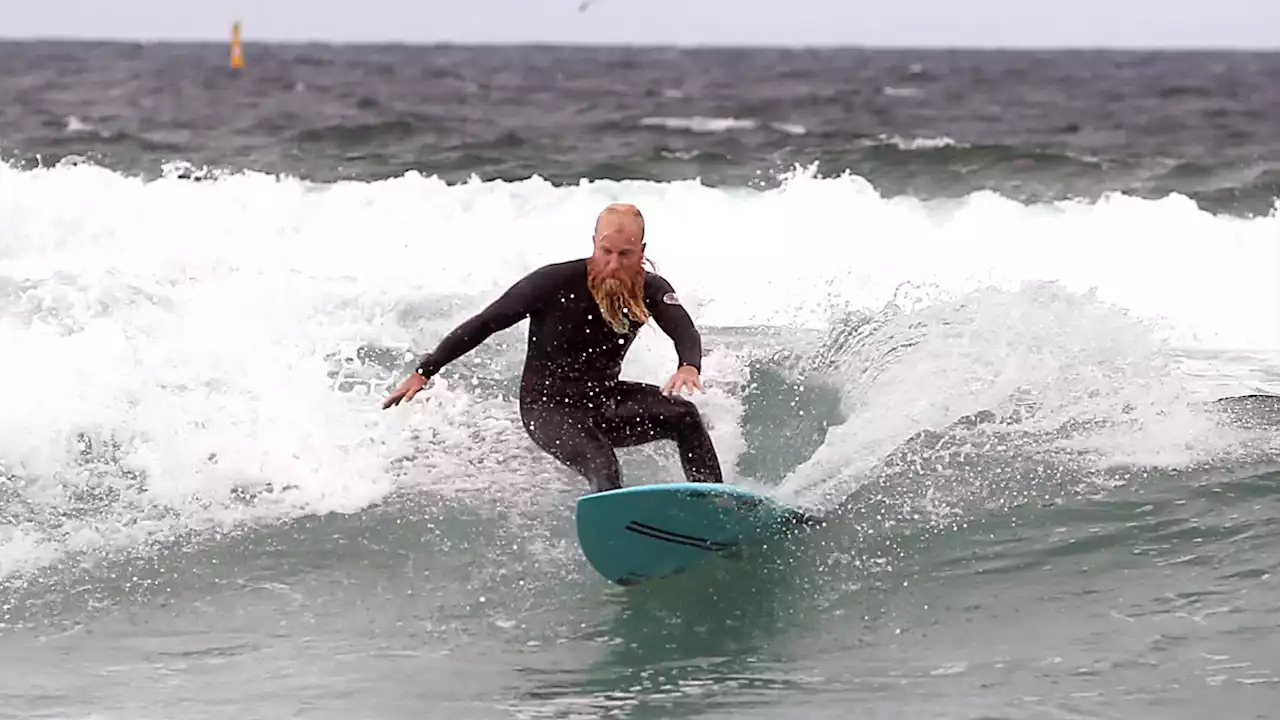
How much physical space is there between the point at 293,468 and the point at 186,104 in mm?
28022

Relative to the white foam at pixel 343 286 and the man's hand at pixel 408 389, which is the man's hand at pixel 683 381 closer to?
the man's hand at pixel 408 389

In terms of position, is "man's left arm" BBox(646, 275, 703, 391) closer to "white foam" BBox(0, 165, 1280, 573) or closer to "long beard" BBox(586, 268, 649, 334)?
"long beard" BBox(586, 268, 649, 334)

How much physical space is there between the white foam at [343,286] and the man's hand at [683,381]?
1626mm

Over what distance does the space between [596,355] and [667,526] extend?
2.63ft

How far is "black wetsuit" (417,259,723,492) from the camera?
5.71m

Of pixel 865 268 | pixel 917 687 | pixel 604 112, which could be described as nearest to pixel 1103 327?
pixel 917 687

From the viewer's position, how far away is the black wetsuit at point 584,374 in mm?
5707

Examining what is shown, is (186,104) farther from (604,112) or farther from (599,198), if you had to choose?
(599,198)

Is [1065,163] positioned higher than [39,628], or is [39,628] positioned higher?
[1065,163]

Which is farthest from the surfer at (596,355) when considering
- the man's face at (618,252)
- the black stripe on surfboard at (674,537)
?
the black stripe on surfboard at (674,537)

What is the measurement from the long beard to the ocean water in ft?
2.97

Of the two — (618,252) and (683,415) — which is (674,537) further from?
(618,252)

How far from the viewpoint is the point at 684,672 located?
5.02 meters

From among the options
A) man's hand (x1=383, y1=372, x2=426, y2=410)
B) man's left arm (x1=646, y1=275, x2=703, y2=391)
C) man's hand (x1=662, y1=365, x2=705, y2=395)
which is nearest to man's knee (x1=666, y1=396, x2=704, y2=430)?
man's left arm (x1=646, y1=275, x2=703, y2=391)
